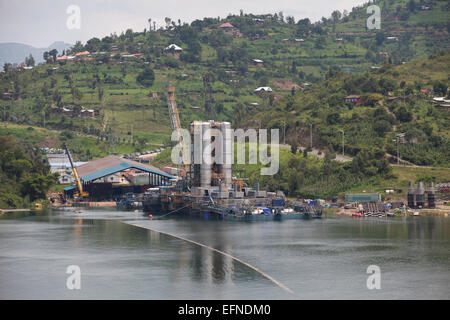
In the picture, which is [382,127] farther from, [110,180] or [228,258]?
[228,258]

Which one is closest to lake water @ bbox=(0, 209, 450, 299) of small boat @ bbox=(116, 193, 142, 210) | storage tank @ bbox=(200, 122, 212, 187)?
storage tank @ bbox=(200, 122, 212, 187)

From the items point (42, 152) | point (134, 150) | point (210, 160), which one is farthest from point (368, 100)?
point (42, 152)

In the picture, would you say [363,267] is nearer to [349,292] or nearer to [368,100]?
[349,292]

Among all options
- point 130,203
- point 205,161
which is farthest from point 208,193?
point 130,203

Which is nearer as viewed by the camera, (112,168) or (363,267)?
(363,267)
